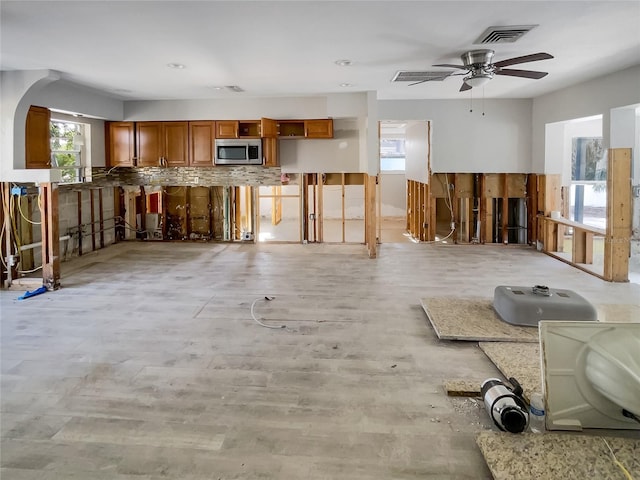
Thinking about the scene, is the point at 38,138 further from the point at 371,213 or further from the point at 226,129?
the point at 371,213

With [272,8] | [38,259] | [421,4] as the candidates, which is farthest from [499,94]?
[38,259]

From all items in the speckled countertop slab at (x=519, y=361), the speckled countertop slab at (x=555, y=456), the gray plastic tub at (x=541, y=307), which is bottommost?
the speckled countertop slab at (x=555, y=456)

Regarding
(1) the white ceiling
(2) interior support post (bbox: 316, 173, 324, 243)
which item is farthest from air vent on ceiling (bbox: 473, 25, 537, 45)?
(2) interior support post (bbox: 316, 173, 324, 243)

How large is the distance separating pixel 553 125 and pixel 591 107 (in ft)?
4.73

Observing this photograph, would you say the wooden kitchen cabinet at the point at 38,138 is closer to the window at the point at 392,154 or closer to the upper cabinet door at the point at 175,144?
the upper cabinet door at the point at 175,144

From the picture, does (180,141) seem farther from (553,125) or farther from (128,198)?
(553,125)

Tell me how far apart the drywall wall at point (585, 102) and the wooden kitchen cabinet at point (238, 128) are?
507 centimetres

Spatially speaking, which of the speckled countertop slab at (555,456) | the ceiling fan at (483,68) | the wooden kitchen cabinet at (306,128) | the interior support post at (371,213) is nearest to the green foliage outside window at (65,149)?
the wooden kitchen cabinet at (306,128)

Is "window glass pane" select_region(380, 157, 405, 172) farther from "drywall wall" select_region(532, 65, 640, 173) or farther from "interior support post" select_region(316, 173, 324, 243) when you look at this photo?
"drywall wall" select_region(532, 65, 640, 173)

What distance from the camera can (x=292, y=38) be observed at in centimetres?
447

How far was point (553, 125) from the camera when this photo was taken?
8109 mm

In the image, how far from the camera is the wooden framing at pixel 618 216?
5992mm

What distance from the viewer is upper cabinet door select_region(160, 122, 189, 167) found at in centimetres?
873

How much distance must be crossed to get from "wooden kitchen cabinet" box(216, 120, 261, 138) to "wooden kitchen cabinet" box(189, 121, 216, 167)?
131 mm
